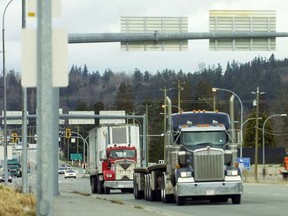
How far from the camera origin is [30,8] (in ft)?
31.5

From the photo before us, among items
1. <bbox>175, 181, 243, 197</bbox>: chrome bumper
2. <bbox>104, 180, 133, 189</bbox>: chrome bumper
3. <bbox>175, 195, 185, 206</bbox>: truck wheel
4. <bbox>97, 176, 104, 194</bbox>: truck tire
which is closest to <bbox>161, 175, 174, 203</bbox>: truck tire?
<bbox>175, 195, 185, 206</bbox>: truck wheel

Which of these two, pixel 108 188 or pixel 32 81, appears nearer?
pixel 32 81

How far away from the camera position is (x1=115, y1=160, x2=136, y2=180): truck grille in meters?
47.0

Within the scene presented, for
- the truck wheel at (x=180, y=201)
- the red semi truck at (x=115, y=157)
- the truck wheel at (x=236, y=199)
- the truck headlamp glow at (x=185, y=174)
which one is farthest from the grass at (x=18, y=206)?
the red semi truck at (x=115, y=157)

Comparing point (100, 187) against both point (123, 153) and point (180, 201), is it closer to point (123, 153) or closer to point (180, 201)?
point (123, 153)

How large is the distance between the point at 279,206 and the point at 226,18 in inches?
269

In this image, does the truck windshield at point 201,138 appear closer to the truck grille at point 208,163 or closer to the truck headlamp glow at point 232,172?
the truck grille at point 208,163

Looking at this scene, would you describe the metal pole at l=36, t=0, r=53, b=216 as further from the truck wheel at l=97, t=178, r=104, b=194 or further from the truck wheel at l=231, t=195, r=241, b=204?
the truck wheel at l=97, t=178, r=104, b=194

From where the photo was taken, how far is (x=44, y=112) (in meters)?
8.85

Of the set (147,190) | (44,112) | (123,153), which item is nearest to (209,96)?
(123,153)

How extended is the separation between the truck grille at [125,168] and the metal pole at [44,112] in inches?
1497

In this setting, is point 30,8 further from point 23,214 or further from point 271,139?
point 271,139

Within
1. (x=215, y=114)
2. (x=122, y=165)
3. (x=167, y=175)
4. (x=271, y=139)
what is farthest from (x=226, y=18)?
(x=271, y=139)

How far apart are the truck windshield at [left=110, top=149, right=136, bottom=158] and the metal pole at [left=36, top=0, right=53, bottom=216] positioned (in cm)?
3826
